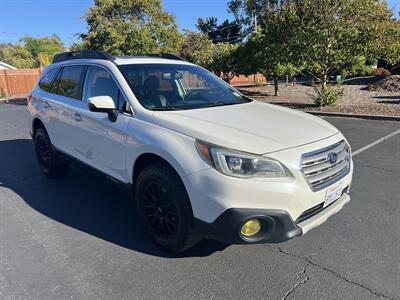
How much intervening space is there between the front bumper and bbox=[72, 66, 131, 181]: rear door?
1.21 m

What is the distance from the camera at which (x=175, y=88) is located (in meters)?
3.83

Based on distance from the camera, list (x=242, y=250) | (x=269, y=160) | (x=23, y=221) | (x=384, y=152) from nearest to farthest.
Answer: (x=269, y=160) < (x=242, y=250) < (x=23, y=221) < (x=384, y=152)

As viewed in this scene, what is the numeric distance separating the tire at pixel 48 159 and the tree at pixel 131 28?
13086mm

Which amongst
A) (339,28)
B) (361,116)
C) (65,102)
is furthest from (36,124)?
(339,28)

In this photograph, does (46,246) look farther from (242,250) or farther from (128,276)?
(242,250)

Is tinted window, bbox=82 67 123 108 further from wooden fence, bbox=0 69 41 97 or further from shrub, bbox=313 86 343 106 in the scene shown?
wooden fence, bbox=0 69 41 97

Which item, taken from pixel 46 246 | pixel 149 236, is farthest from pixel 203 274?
pixel 46 246

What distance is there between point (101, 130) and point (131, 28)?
52.1ft

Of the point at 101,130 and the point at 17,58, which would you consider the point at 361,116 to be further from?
the point at 17,58

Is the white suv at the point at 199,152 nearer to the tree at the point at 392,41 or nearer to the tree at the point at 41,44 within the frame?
the tree at the point at 392,41

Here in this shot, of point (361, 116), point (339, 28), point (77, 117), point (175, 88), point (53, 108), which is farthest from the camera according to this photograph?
point (339, 28)

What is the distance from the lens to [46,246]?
3357 millimetres

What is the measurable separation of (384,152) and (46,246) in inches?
221

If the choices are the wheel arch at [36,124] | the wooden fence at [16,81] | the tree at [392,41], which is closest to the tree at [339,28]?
the tree at [392,41]
